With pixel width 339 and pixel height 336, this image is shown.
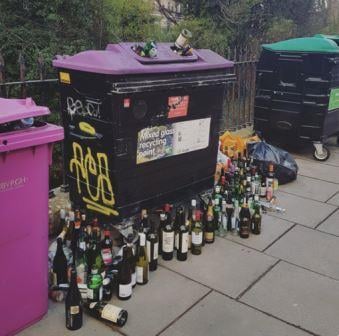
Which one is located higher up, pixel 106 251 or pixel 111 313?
pixel 106 251

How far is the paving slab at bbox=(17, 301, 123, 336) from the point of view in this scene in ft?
9.10

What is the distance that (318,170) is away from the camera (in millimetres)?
5957

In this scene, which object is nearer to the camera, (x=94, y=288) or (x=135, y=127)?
(x=94, y=288)

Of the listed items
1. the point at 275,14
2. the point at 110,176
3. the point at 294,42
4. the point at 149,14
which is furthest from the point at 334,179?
the point at 275,14

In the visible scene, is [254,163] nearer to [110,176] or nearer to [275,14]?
[110,176]

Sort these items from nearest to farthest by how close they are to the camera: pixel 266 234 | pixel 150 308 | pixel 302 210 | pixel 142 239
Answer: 1. pixel 150 308
2. pixel 142 239
3. pixel 266 234
4. pixel 302 210

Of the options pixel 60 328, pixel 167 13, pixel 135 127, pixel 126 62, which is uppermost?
pixel 167 13

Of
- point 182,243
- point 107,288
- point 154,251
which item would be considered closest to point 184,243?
point 182,243

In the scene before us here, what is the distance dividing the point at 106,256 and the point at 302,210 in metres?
2.41

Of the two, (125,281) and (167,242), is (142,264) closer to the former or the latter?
(125,281)

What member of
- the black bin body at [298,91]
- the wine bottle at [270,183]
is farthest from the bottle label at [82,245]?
the black bin body at [298,91]

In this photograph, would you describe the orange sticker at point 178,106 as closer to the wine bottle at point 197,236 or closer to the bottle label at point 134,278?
the wine bottle at point 197,236

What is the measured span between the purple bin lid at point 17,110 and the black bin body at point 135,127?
29.4 inches

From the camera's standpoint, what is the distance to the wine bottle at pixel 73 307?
2789 mm
